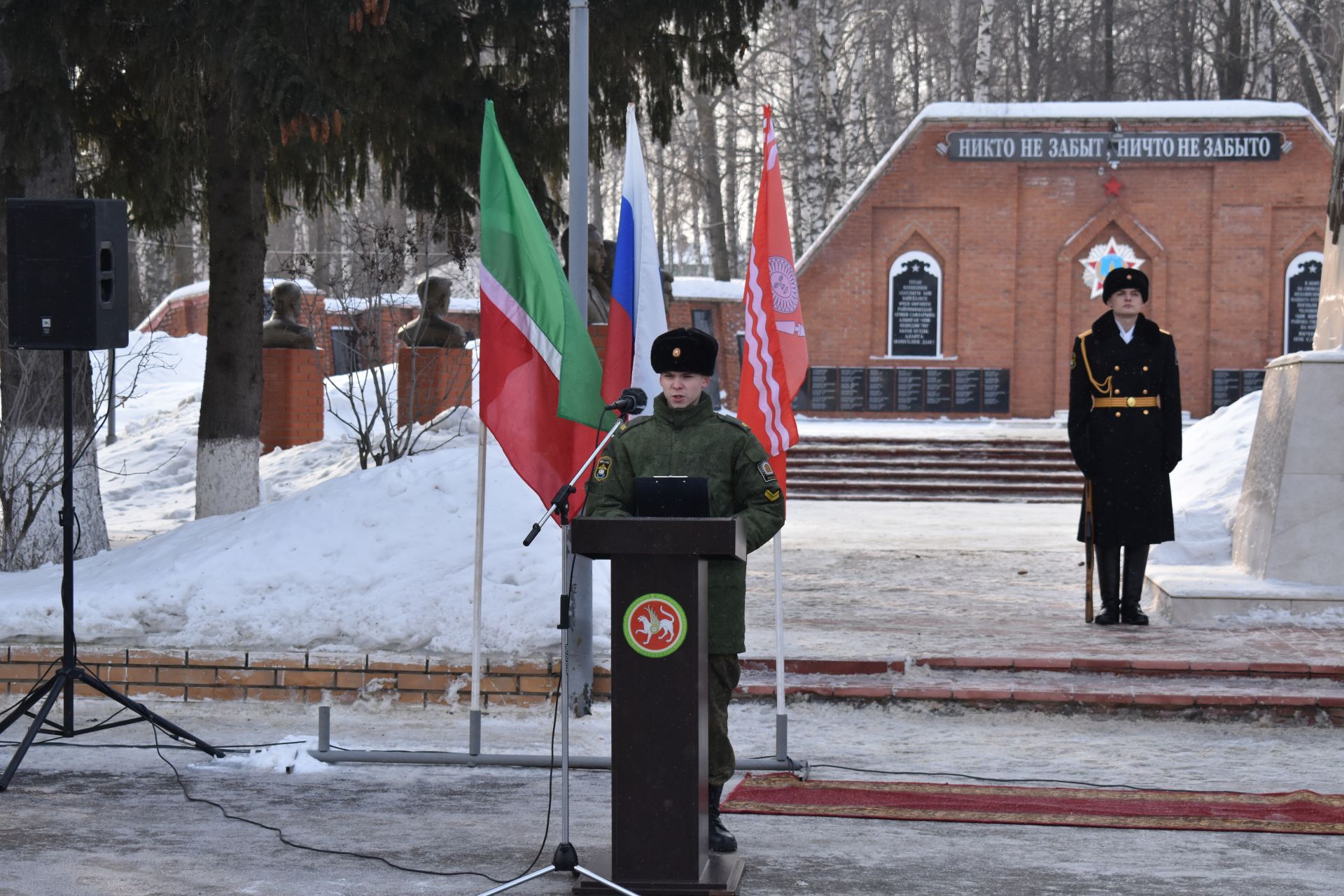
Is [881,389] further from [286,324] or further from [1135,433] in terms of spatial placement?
[1135,433]

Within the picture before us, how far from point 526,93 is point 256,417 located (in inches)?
129

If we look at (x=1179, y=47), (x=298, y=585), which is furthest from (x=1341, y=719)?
(x=1179, y=47)

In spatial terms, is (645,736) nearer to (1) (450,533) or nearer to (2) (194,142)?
(1) (450,533)

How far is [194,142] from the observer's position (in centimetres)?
1186

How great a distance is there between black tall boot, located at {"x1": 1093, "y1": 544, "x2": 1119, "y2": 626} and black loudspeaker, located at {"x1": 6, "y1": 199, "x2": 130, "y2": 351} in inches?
217

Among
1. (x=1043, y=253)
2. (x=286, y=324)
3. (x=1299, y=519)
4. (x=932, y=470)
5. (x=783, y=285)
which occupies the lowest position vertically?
(x=932, y=470)

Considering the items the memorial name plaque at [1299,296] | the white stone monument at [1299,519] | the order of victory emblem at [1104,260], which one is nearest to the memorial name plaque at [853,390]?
the order of victory emblem at [1104,260]

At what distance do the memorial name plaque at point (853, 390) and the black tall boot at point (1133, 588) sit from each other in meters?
18.1

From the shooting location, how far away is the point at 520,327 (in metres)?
6.41

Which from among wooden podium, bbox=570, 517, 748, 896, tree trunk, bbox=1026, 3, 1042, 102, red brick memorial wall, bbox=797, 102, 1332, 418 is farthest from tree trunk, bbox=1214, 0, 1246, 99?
wooden podium, bbox=570, 517, 748, 896

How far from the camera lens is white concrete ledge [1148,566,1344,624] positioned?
8805 millimetres

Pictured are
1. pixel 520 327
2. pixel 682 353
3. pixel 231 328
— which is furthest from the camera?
pixel 231 328

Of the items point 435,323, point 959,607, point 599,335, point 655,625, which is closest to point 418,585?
point 655,625

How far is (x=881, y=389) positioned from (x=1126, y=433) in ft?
59.6
